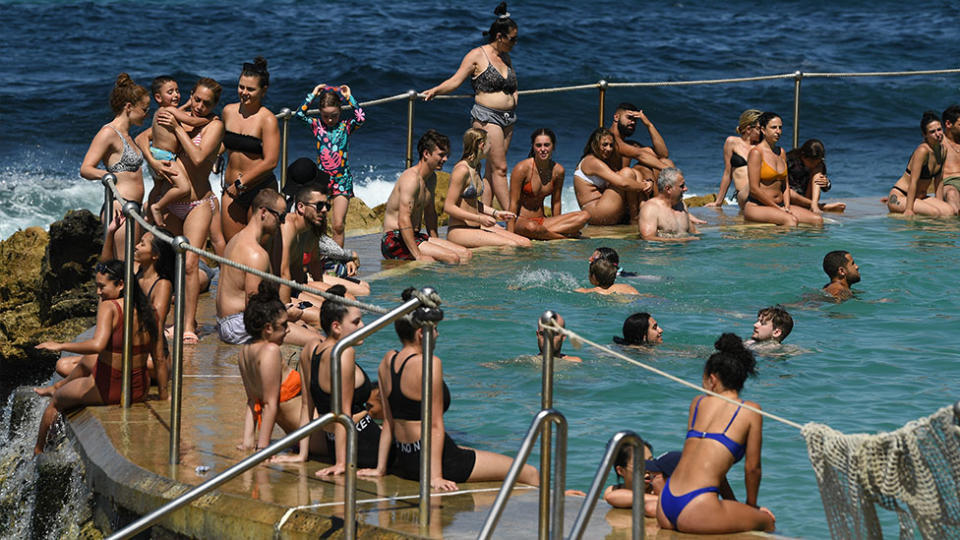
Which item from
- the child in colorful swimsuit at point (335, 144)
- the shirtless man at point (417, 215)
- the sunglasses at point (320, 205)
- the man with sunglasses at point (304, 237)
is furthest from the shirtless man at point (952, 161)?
the sunglasses at point (320, 205)

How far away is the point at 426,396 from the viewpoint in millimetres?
5773

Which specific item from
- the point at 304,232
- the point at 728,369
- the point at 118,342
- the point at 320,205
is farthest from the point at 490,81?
the point at 728,369

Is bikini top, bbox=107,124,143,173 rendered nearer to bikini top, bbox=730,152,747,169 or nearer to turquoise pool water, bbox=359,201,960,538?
turquoise pool water, bbox=359,201,960,538

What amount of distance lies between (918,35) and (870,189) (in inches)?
665

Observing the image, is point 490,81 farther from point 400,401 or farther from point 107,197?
point 400,401

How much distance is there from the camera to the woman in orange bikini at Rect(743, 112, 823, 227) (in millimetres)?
15055

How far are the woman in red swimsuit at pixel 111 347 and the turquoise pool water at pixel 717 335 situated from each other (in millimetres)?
2037

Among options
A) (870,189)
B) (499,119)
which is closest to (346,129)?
(499,119)

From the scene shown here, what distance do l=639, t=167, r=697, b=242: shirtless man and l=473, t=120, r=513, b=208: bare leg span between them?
1519 mm

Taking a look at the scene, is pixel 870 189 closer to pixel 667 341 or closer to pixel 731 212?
pixel 731 212

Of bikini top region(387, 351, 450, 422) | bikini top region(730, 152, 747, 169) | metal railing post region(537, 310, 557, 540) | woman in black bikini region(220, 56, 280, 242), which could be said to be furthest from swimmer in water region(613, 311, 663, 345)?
bikini top region(730, 152, 747, 169)

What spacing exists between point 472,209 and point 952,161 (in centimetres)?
619

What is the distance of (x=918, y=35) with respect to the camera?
4150 centimetres

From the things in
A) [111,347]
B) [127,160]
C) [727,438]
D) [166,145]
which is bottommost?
[111,347]
